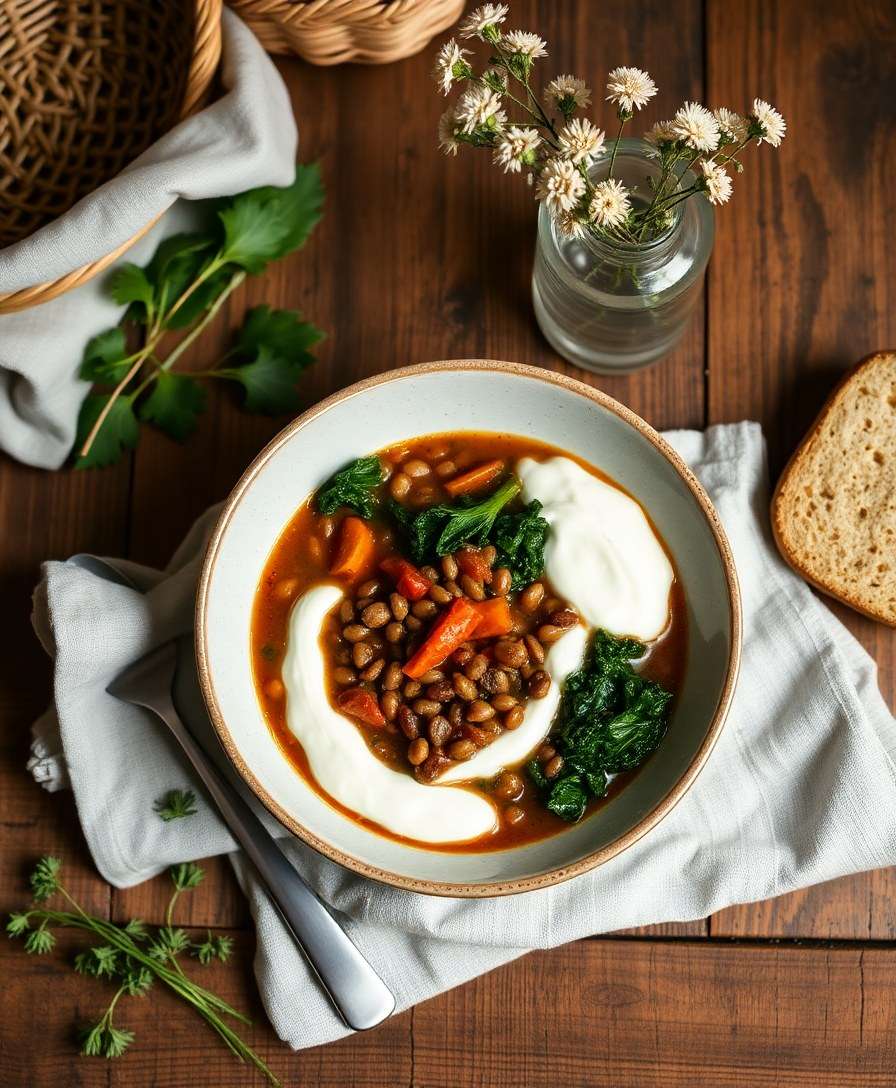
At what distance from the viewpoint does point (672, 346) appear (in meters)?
3.73

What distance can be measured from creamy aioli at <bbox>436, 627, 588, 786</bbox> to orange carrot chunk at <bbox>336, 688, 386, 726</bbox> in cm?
26

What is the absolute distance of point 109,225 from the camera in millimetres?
3363

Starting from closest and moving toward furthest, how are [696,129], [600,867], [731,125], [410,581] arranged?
[696,129]
[731,125]
[410,581]
[600,867]

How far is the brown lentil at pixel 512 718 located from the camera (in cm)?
324

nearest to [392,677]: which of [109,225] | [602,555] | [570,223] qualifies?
[602,555]

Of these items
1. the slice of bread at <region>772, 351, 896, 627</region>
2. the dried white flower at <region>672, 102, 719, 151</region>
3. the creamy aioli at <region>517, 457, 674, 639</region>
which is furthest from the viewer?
the slice of bread at <region>772, 351, 896, 627</region>

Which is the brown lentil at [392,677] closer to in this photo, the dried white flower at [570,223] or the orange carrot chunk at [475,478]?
the orange carrot chunk at [475,478]

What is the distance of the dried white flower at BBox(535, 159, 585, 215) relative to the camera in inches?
113

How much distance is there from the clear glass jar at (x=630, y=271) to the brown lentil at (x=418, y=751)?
56.2 inches

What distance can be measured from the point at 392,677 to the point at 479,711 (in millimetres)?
277

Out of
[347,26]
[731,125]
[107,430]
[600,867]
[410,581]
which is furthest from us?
[107,430]

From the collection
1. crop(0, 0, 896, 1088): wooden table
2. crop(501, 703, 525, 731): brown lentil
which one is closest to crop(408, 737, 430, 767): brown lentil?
crop(501, 703, 525, 731): brown lentil

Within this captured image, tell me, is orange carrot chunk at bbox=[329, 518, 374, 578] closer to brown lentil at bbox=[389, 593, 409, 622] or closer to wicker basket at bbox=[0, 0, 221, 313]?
brown lentil at bbox=[389, 593, 409, 622]

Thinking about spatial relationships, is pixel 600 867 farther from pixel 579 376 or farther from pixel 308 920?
pixel 579 376
